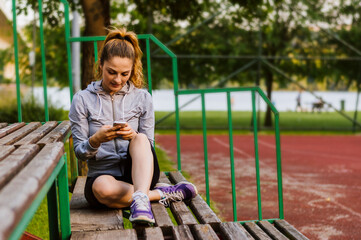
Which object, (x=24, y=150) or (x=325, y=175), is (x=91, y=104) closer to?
(x=24, y=150)

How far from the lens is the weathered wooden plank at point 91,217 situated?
219 cm

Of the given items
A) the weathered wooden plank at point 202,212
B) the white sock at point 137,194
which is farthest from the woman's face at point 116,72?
the weathered wooden plank at point 202,212

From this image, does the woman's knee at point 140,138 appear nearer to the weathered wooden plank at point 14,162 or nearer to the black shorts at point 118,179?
the black shorts at point 118,179

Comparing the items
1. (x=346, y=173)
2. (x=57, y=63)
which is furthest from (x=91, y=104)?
(x=57, y=63)

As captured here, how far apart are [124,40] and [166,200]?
3.11ft

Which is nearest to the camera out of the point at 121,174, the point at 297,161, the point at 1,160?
the point at 1,160

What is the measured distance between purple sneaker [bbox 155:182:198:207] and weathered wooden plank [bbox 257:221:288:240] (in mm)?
427

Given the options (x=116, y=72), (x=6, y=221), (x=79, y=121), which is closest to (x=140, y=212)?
(x=79, y=121)

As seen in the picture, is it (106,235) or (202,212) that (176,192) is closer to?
(202,212)

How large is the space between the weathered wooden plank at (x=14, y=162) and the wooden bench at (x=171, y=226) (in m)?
0.55

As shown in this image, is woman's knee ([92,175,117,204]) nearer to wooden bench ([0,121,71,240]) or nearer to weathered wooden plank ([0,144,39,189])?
wooden bench ([0,121,71,240])

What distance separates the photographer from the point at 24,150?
167 centimetres

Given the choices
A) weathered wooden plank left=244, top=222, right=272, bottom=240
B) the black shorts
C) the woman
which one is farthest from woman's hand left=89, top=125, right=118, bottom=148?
weathered wooden plank left=244, top=222, right=272, bottom=240

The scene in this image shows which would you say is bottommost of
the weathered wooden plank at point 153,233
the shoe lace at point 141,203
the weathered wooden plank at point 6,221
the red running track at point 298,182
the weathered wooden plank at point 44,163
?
the red running track at point 298,182
